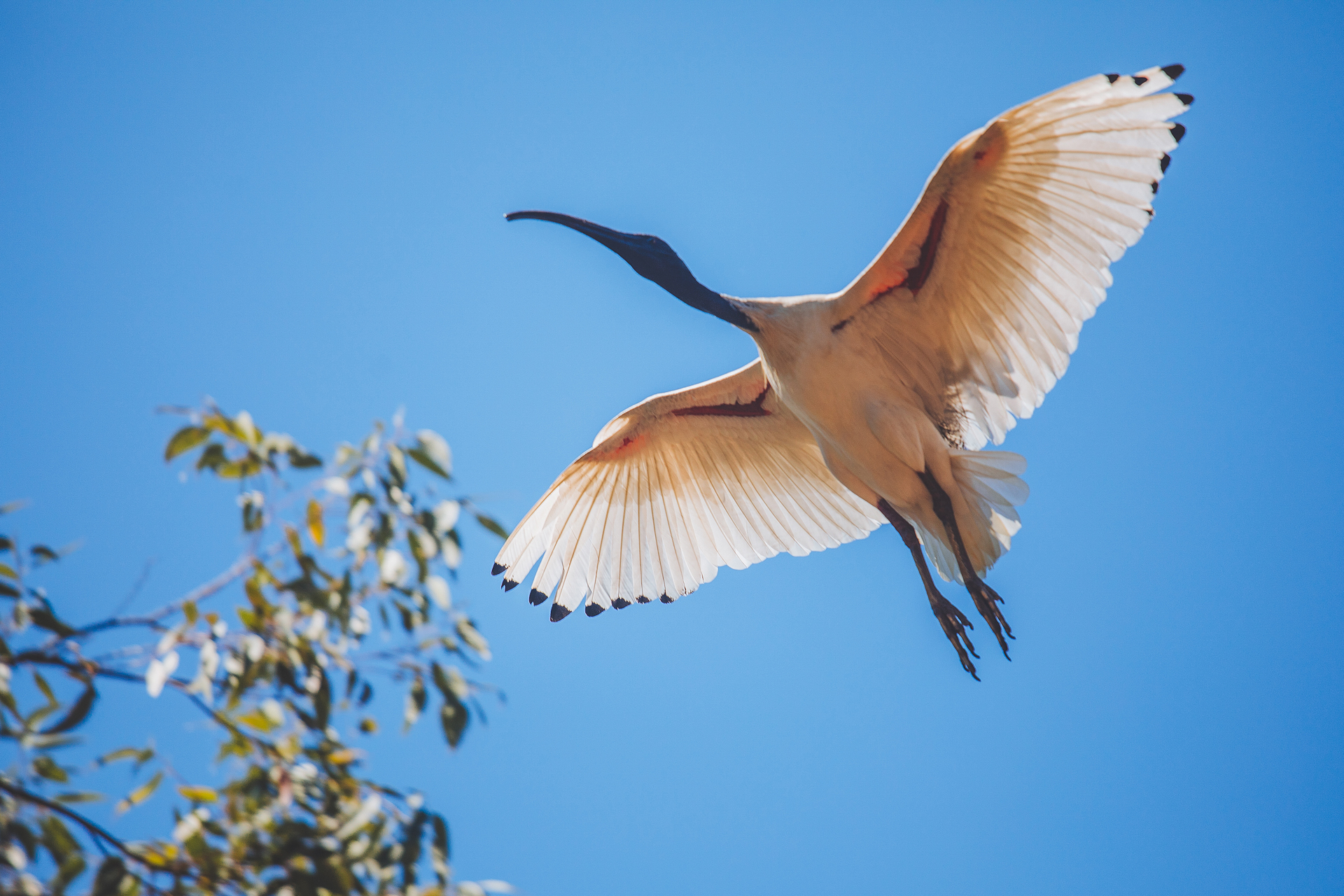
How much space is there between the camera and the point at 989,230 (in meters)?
4.23

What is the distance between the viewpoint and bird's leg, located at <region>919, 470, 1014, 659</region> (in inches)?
181

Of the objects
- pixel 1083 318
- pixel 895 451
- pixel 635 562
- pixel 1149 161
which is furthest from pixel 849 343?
pixel 635 562

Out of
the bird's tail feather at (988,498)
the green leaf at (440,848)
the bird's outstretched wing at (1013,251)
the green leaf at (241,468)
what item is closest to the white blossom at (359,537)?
the green leaf at (241,468)

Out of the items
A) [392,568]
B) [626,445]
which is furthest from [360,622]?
[626,445]

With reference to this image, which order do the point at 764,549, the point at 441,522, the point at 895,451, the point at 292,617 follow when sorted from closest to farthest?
the point at 292,617
the point at 441,522
the point at 895,451
the point at 764,549

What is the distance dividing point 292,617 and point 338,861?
0.88 meters

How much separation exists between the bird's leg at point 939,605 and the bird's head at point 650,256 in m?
1.29

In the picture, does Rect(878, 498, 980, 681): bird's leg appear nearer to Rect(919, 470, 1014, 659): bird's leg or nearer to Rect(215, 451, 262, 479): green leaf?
Rect(919, 470, 1014, 659): bird's leg

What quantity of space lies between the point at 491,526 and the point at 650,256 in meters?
1.70

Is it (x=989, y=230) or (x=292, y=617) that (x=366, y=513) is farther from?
(x=989, y=230)

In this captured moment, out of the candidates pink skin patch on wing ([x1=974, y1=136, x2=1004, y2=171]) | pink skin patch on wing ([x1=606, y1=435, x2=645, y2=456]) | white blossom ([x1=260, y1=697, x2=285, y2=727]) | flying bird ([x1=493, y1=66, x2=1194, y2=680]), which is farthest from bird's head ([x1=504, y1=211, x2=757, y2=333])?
white blossom ([x1=260, y1=697, x2=285, y2=727])

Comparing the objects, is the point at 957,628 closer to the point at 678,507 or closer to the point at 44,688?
the point at 678,507

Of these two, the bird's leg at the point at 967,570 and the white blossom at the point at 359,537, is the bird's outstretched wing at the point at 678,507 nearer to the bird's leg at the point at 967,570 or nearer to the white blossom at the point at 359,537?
the bird's leg at the point at 967,570

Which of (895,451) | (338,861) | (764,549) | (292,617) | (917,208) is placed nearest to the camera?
(338,861)
